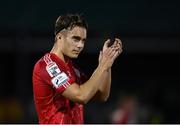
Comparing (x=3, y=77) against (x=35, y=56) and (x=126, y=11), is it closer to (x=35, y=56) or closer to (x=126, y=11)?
(x=35, y=56)

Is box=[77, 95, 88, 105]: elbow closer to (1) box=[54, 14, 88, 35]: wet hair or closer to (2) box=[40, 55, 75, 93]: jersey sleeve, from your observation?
(2) box=[40, 55, 75, 93]: jersey sleeve

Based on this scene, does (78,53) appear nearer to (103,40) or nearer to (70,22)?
(70,22)

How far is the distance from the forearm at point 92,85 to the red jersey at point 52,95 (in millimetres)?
184

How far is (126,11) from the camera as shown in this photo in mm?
12672

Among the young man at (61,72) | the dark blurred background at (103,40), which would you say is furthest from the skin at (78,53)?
the dark blurred background at (103,40)

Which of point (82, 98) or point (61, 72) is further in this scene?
point (61, 72)

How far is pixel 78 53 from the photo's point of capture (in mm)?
4699

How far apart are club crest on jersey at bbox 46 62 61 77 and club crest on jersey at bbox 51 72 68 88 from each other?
0.09ft

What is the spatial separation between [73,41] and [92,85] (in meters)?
0.39

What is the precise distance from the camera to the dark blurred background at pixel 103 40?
12102 millimetres

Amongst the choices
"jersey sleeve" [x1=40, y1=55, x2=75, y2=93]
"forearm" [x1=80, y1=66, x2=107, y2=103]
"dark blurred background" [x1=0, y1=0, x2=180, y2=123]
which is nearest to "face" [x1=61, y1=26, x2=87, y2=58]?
"jersey sleeve" [x1=40, y1=55, x2=75, y2=93]

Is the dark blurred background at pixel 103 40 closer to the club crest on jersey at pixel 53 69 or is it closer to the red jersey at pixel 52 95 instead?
the red jersey at pixel 52 95

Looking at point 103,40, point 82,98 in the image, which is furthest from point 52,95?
point 103,40

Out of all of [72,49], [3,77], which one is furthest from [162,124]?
[72,49]
